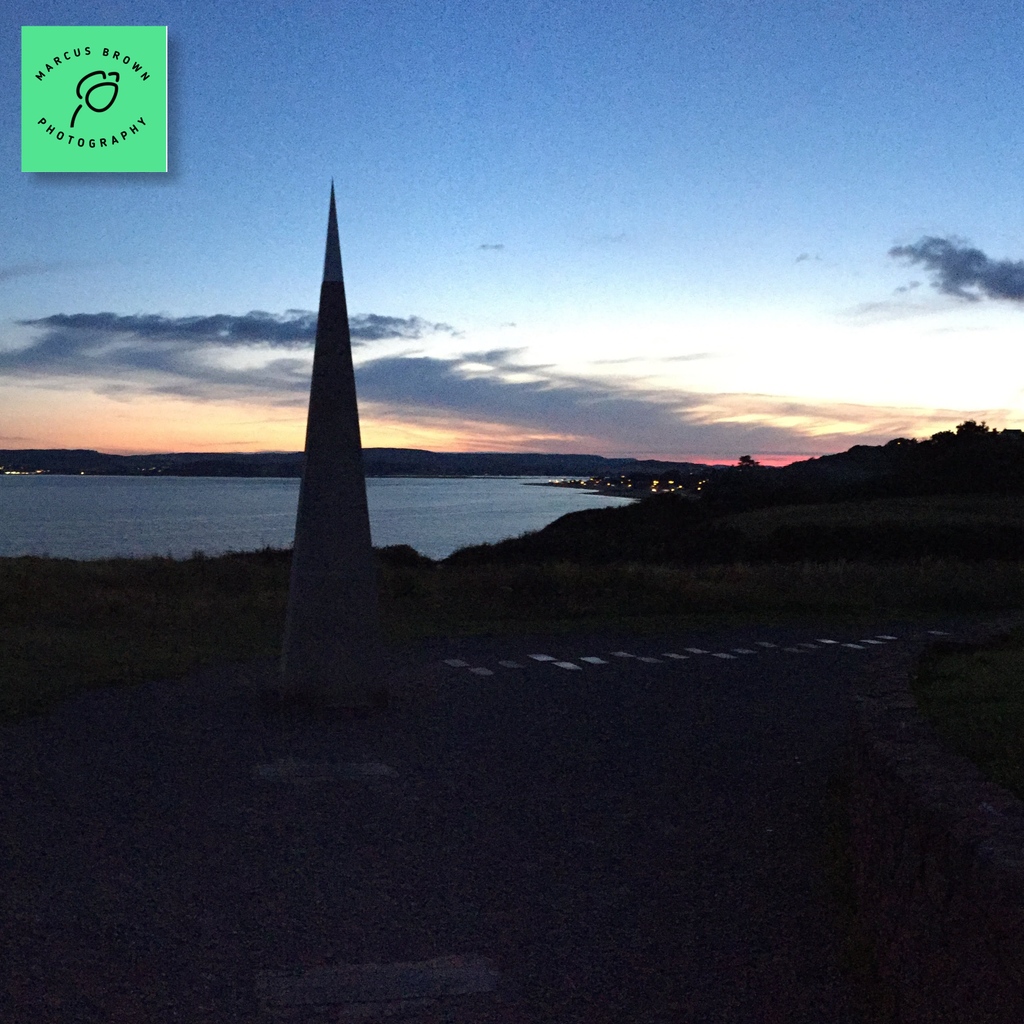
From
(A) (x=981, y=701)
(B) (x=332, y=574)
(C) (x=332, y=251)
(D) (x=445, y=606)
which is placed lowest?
(D) (x=445, y=606)

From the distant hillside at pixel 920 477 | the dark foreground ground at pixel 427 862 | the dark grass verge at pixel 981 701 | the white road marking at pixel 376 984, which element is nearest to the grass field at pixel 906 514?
the distant hillside at pixel 920 477

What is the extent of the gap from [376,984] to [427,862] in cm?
116

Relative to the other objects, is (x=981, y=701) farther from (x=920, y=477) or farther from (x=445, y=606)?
(x=920, y=477)

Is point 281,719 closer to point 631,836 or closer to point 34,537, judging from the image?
point 631,836

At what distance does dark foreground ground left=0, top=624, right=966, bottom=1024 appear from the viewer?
3.33 meters

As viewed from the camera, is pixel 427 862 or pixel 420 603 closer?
pixel 427 862

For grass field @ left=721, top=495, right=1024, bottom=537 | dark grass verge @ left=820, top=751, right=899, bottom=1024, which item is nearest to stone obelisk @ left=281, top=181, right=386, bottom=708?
dark grass verge @ left=820, top=751, right=899, bottom=1024

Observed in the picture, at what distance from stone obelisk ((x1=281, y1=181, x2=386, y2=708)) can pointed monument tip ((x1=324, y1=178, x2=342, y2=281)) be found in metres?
0.72

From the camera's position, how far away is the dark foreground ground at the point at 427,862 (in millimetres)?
3328

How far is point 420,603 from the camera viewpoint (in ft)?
49.2

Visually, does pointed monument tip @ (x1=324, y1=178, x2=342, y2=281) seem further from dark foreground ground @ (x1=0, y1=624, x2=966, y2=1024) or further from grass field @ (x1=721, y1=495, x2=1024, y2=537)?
grass field @ (x1=721, y1=495, x2=1024, y2=537)

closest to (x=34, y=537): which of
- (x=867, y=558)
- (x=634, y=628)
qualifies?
(x=867, y=558)

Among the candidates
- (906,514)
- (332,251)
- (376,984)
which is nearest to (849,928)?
(376,984)

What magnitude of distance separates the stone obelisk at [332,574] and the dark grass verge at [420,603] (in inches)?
Result: 91.6
